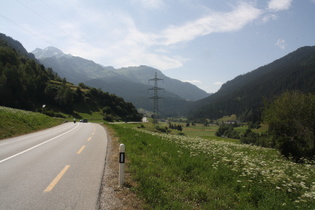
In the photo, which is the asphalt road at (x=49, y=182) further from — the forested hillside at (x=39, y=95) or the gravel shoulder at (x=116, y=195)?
the forested hillside at (x=39, y=95)

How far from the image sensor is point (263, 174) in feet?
24.6

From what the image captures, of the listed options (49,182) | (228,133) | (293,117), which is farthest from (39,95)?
(49,182)

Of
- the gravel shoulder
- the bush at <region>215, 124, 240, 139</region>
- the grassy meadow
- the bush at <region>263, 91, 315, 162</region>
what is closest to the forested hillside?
the bush at <region>215, 124, 240, 139</region>

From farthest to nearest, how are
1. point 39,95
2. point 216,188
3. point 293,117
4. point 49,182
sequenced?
point 39,95, point 293,117, point 49,182, point 216,188

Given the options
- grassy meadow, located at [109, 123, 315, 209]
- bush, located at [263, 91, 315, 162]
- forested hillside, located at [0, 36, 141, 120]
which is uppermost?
forested hillside, located at [0, 36, 141, 120]

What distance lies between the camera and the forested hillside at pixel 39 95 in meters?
80.4

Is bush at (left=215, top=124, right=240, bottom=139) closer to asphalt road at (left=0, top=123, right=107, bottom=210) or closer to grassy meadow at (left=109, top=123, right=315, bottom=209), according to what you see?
grassy meadow at (left=109, top=123, right=315, bottom=209)

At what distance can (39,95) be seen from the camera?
10188cm

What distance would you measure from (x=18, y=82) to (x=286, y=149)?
92.8m

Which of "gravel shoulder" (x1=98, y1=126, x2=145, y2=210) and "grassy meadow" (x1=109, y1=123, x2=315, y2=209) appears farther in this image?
"grassy meadow" (x1=109, y1=123, x2=315, y2=209)

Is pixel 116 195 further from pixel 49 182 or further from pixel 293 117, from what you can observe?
pixel 293 117

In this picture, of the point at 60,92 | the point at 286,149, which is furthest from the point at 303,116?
the point at 60,92

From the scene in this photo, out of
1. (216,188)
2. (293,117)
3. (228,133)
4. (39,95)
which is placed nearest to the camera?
(216,188)

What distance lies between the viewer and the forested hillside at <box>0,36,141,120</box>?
264 ft
